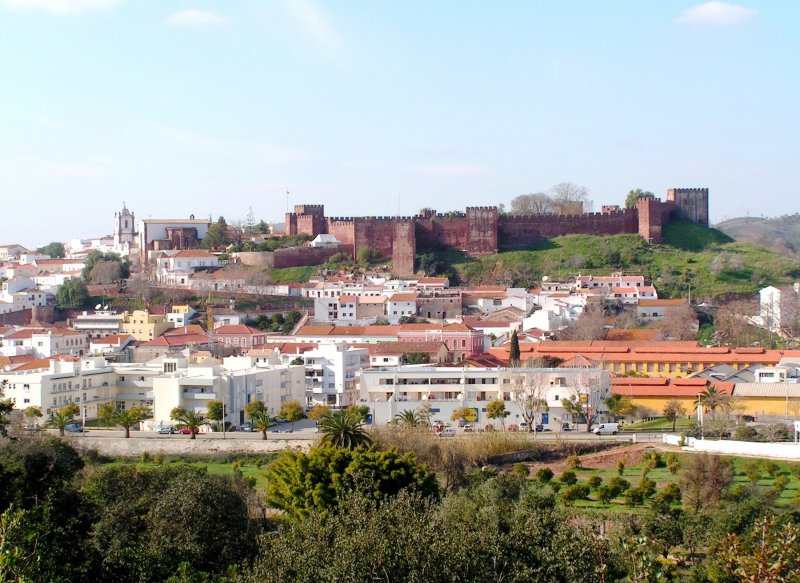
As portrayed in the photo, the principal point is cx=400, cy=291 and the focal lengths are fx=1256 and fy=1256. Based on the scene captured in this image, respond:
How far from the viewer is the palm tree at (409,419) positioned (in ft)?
95.6

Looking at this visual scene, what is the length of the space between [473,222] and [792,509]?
41117mm

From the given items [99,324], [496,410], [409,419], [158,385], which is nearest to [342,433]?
[409,419]

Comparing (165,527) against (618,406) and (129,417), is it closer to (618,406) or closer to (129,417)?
(129,417)

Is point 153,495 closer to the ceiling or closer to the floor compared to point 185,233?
closer to the floor

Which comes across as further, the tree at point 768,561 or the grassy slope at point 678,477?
the grassy slope at point 678,477

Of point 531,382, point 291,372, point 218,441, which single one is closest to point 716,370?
point 531,382

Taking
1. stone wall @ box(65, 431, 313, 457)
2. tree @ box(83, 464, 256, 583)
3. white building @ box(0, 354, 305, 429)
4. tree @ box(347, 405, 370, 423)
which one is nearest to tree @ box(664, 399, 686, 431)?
tree @ box(347, 405, 370, 423)

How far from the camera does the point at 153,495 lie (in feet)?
66.0

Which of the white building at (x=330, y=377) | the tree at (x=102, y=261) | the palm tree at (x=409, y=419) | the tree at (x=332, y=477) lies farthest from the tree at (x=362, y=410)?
the tree at (x=102, y=261)

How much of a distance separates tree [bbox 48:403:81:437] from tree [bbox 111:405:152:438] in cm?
108

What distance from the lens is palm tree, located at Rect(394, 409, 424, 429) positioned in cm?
2912

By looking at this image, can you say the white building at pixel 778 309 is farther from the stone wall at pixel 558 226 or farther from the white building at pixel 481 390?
the white building at pixel 481 390

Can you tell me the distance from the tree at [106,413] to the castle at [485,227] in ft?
92.8

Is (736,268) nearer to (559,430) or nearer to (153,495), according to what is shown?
(559,430)
